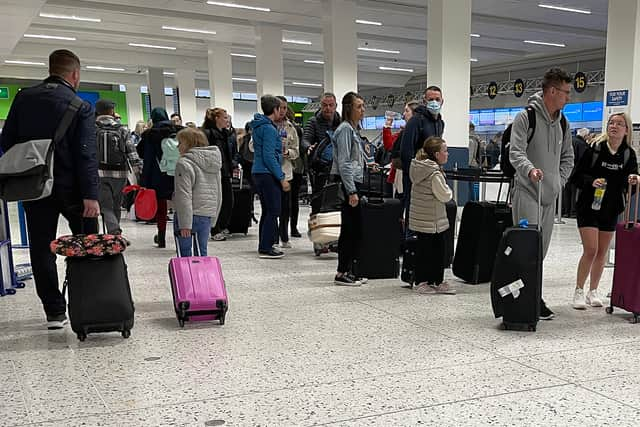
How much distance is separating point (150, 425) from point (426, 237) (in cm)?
272

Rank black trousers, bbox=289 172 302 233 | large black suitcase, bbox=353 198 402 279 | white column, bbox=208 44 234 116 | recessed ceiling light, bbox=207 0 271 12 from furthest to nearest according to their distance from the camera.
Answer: white column, bbox=208 44 234 116 < recessed ceiling light, bbox=207 0 271 12 < black trousers, bbox=289 172 302 233 < large black suitcase, bbox=353 198 402 279

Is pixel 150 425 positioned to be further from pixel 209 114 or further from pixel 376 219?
pixel 209 114

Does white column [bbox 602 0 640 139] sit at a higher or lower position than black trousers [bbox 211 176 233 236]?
higher

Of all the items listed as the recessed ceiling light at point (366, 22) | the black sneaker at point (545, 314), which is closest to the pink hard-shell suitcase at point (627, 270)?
the black sneaker at point (545, 314)

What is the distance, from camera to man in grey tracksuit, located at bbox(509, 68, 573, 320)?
3.83 metres

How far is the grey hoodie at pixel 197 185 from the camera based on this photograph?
167 inches

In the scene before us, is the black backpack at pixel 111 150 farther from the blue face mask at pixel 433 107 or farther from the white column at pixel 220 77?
the white column at pixel 220 77

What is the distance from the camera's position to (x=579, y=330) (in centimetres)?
366

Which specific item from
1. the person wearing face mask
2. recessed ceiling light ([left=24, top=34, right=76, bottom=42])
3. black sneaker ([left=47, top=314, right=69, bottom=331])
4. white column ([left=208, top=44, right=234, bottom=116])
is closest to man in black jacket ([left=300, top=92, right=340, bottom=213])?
the person wearing face mask

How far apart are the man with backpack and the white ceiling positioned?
214 inches

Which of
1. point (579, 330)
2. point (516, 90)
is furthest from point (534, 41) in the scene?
point (579, 330)

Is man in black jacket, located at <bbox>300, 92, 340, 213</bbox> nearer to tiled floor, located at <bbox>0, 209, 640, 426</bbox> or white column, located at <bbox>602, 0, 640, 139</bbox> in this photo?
tiled floor, located at <bbox>0, 209, 640, 426</bbox>

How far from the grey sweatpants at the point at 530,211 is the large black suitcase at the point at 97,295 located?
244 cm

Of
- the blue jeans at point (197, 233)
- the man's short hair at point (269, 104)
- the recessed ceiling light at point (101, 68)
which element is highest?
the recessed ceiling light at point (101, 68)
